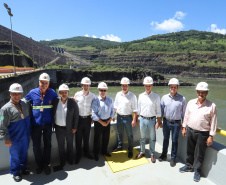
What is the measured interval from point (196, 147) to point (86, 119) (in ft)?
6.96

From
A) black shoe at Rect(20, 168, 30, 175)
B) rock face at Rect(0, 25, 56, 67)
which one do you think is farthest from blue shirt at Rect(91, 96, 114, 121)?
rock face at Rect(0, 25, 56, 67)

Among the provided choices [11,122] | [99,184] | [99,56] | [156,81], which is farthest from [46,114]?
[99,56]

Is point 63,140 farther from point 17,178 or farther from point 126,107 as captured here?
point 126,107

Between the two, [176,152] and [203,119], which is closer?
[203,119]

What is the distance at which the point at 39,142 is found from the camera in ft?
9.10

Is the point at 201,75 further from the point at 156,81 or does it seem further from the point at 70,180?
the point at 70,180

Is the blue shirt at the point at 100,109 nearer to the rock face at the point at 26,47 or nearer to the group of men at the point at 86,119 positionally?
the group of men at the point at 86,119

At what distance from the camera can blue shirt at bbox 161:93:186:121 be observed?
2979mm

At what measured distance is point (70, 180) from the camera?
264cm

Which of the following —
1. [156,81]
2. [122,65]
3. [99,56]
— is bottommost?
[156,81]

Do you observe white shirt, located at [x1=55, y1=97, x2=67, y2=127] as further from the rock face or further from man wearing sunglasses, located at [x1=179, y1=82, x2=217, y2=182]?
the rock face

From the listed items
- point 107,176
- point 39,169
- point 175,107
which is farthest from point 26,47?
point 175,107

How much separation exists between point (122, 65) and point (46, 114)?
8327 centimetres

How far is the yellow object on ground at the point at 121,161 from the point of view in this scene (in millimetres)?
3010
